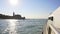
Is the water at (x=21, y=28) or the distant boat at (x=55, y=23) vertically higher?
the distant boat at (x=55, y=23)

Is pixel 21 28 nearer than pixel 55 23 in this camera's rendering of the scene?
No

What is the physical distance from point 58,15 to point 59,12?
10cm

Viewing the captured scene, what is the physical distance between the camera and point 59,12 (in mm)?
3873

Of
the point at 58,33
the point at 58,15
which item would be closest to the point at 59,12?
the point at 58,15

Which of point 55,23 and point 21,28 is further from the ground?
point 55,23

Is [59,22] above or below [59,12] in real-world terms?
below

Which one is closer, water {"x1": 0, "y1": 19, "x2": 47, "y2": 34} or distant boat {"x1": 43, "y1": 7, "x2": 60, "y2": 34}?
distant boat {"x1": 43, "y1": 7, "x2": 60, "y2": 34}

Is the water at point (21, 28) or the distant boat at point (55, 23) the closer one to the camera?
the distant boat at point (55, 23)

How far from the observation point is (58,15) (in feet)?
12.7

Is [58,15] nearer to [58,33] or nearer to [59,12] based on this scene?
[59,12]

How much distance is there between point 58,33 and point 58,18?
1490 mm

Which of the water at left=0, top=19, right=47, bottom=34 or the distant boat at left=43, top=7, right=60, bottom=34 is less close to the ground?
the distant boat at left=43, top=7, right=60, bottom=34

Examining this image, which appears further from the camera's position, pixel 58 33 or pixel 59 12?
pixel 59 12

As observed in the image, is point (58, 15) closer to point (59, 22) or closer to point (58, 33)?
point (59, 22)
